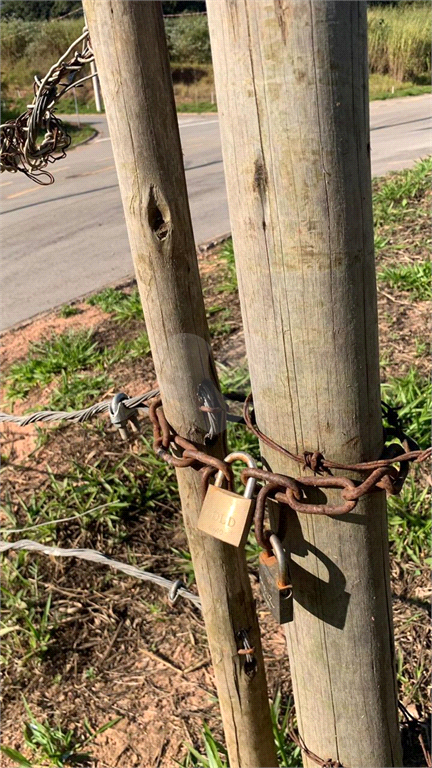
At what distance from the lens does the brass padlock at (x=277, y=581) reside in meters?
1.10

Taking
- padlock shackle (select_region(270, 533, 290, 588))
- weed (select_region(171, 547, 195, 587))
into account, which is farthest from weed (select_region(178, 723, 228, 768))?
padlock shackle (select_region(270, 533, 290, 588))

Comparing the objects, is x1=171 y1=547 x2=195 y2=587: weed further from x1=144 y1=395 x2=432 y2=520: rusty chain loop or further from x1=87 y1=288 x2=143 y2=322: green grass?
x1=87 y1=288 x2=143 y2=322: green grass

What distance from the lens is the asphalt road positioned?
6.43m

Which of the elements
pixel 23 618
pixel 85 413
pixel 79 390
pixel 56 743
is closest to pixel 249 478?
pixel 85 413

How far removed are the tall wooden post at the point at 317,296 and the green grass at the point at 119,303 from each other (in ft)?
12.6

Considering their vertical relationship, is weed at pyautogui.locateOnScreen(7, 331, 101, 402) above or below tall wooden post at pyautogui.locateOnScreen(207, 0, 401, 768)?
below

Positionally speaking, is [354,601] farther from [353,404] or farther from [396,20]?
[396,20]

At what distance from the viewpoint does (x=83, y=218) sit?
29.8ft

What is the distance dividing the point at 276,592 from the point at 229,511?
0.55 ft

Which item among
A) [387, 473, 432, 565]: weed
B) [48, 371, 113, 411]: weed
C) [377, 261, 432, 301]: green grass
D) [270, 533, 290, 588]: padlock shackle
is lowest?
[387, 473, 432, 565]: weed

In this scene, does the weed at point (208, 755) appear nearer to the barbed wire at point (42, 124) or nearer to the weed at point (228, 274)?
the barbed wire at point (42, 124)

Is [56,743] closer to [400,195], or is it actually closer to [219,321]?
[219,321]

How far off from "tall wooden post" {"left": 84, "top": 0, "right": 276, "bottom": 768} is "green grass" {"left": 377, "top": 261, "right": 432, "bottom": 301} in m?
3.17

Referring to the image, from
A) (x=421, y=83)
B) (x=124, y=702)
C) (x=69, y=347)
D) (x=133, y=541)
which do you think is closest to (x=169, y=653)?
(x=124, y=702)
